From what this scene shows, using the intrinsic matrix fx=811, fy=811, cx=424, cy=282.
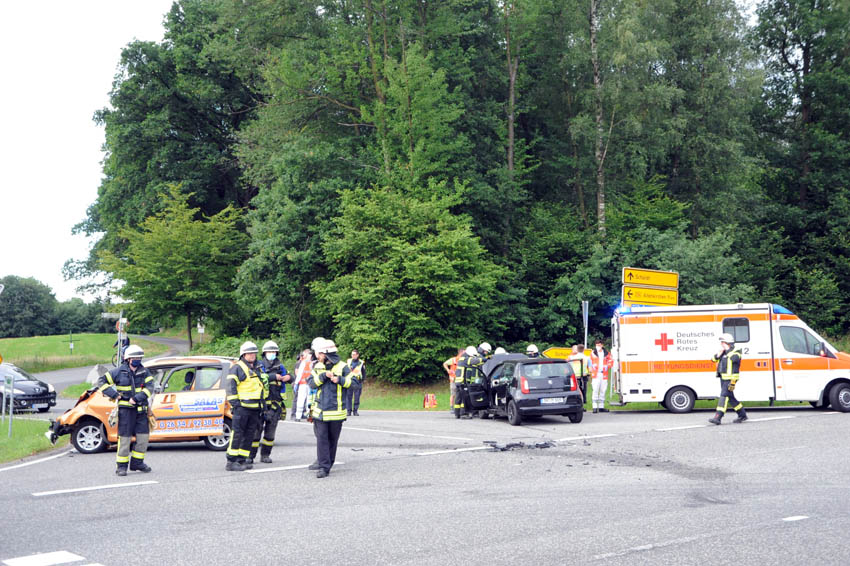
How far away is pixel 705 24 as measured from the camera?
1609 inches

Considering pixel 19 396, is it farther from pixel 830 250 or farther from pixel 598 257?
pixel 830 250

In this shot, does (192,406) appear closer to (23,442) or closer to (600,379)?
(23,442)

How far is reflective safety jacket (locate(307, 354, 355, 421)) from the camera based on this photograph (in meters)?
11.3

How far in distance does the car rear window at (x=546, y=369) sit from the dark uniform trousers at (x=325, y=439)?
7.52m

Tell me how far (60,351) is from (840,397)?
6429 centimetres

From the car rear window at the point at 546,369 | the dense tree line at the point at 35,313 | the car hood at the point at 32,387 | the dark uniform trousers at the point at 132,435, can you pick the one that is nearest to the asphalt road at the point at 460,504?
the dark uniform trousers at the point at 132,435

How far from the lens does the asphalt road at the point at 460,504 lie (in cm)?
682

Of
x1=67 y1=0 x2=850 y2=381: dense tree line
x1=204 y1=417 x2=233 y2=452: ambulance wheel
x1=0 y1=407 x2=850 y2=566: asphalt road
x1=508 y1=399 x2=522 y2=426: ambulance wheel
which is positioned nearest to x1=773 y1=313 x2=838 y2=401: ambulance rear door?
x1=0 y1=407 x2=850 y2=566: asphalt road

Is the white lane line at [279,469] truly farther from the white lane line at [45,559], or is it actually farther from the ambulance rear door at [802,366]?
the ambulance rear door at [802,366]

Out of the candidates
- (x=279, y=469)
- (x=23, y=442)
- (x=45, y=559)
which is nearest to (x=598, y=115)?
(x=23, y=442)

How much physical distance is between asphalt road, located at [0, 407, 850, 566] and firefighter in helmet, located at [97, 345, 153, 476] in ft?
1.12

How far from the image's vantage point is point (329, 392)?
11.4 metres

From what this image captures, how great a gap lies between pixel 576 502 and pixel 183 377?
826 cm

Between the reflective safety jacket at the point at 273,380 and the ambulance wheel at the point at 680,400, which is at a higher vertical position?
the reflective safety jacket at the point at 273,380
